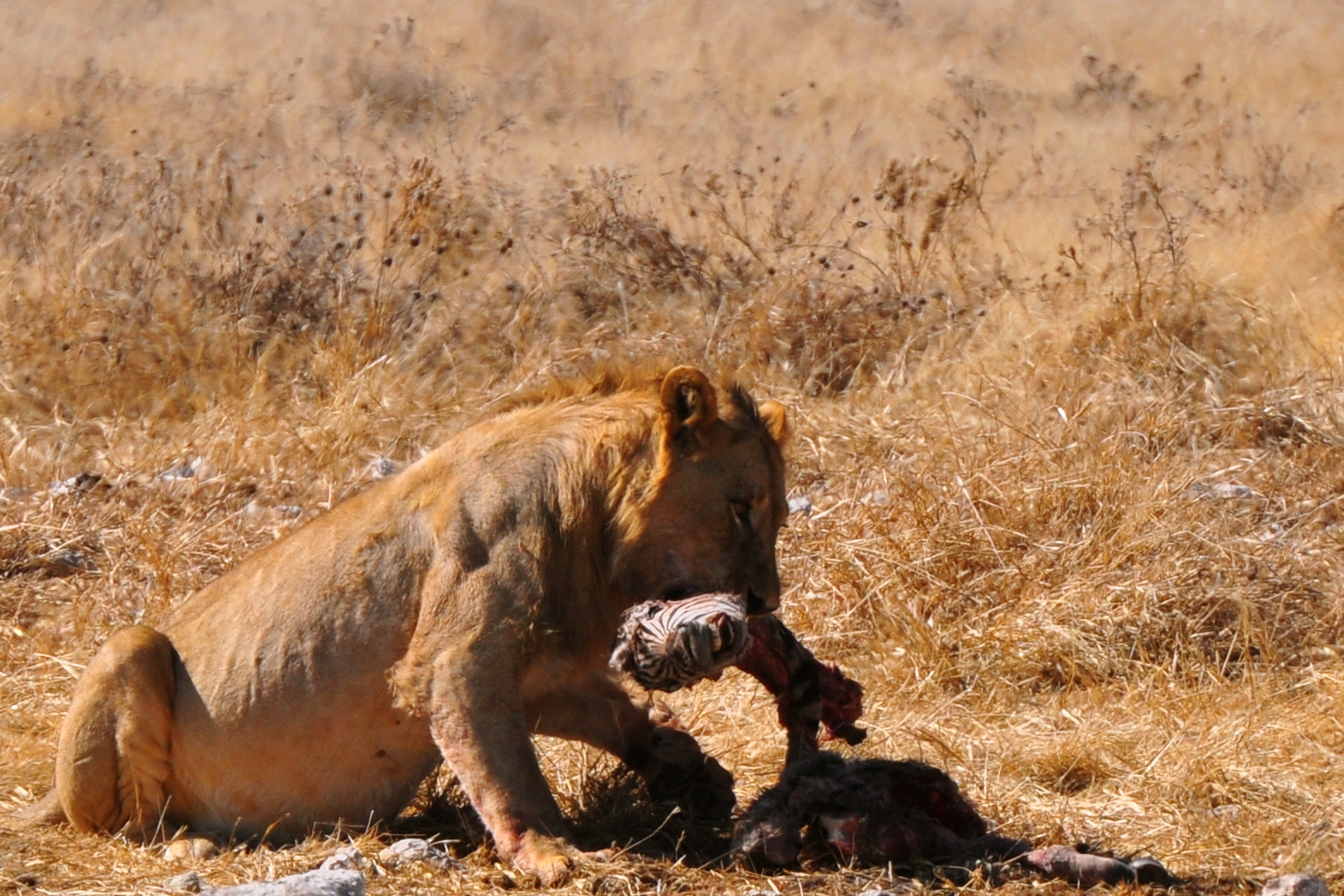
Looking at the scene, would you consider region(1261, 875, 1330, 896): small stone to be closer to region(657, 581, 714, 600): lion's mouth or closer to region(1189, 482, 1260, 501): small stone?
region(657, 581, 714, 600): lion's mouth

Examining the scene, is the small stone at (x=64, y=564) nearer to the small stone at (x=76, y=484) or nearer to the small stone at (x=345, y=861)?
the small stone at (x=76, y=484)

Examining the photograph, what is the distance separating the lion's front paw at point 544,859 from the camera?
434 centimetres


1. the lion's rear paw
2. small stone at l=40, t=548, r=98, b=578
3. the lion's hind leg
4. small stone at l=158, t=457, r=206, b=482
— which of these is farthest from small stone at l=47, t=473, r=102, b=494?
the lion's rear paw

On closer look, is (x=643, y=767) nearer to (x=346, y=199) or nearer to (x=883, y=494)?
(x=883, y=494)

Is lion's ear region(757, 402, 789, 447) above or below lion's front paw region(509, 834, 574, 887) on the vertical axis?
above

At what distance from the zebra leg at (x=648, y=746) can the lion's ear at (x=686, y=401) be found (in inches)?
32.1

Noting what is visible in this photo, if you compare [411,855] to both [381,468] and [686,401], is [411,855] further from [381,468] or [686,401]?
→ [381,468]

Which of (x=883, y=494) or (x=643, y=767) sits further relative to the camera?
(x=883, y=494)

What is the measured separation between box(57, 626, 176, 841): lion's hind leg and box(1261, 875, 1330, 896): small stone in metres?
2.97

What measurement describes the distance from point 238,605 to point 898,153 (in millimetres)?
12735

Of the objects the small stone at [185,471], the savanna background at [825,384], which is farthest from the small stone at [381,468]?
the small stone at [185,471]

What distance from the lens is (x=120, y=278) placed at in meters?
11.2

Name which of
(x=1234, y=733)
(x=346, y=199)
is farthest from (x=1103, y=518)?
(x=346, y=199)

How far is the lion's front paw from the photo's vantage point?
4336 mm
